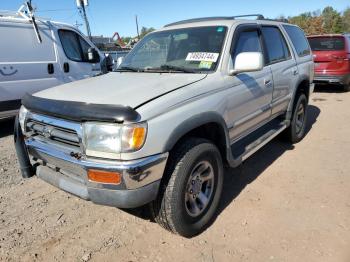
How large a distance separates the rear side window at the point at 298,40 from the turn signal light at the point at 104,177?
12.9 ft

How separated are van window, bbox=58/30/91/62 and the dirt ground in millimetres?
3628

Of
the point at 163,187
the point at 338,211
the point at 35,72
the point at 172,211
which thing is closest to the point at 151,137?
the point at 163,187

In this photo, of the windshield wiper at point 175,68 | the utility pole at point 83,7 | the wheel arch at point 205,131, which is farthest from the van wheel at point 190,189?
the utility pole at point 83,7

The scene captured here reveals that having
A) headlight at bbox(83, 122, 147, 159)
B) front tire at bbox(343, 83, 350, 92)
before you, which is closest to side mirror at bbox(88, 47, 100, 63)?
headlight at bbox(83, 122, 147, 159)

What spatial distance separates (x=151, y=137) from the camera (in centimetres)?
245

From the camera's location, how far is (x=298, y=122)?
5.54 m

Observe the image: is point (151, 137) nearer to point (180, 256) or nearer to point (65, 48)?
point (180, 256)

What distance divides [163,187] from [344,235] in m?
1.71

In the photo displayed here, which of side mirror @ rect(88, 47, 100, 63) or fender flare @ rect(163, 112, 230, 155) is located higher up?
side mirror @ rect(88, 47, 100, 63)

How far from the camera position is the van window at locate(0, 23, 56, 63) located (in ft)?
20.2

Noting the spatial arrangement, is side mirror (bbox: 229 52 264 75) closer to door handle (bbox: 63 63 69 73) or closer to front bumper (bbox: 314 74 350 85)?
door handle (bbox: 63 63 69 73)

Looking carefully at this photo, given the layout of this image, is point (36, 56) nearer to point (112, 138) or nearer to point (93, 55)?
point (93, 55)

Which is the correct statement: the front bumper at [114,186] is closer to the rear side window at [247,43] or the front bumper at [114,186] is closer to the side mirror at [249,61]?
the side mirror at [249,61]

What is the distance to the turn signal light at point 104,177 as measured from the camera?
2.38 m
